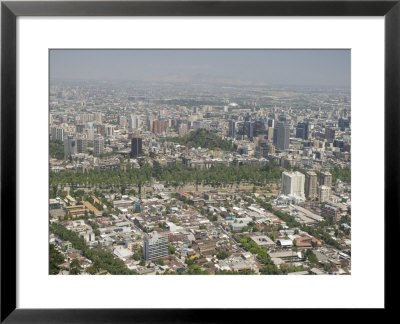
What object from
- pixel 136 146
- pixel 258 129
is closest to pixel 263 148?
pixel 258 129

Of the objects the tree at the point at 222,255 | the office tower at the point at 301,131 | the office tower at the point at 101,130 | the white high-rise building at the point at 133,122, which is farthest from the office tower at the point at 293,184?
the office tower at the point at 101,130

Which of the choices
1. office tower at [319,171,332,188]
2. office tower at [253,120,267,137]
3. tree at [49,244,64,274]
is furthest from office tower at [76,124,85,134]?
office tower at [319,171,332,188]

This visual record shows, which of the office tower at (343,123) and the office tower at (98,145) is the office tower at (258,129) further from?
the office tower at (98,145)

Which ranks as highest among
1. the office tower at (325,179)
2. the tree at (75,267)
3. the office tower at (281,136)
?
the office tower at (281,136)
